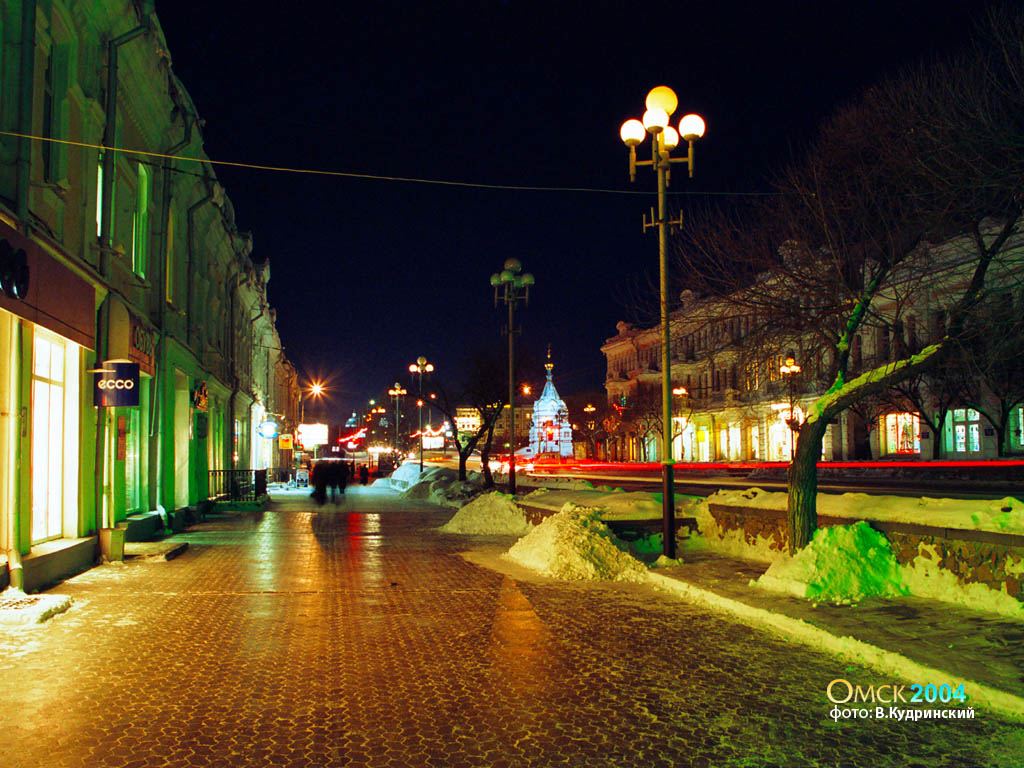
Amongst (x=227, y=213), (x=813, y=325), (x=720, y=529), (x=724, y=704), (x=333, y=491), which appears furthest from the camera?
(x=333, y=491)

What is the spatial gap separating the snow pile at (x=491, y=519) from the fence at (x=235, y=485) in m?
10.8

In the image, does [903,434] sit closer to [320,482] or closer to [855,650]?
[320,482]

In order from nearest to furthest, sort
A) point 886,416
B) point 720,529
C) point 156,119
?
point 720,529 → point 156,119 → point 886,416

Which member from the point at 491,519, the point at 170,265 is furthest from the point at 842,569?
the point at 170,265

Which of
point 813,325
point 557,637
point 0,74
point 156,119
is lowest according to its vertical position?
point 557,637

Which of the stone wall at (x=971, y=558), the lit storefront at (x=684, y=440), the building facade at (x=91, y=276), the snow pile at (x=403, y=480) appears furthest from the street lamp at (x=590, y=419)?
the stone wall at (x=971, y=558)

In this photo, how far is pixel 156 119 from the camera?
19016 mm

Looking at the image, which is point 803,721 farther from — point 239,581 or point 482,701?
point 239,581

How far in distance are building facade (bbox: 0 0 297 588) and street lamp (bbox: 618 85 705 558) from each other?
8081 mm

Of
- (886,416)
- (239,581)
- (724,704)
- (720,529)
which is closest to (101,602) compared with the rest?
(239,581)

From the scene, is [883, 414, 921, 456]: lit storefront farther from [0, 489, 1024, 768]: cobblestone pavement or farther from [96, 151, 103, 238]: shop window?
[96, 151, 103, 238]: shop window

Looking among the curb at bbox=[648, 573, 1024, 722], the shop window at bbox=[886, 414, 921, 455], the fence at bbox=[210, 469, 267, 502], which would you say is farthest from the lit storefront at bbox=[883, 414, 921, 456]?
the curb at bbox=[648, 573, 1024, 722]

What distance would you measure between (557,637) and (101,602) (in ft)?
18.7

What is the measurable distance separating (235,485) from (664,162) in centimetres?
2186
